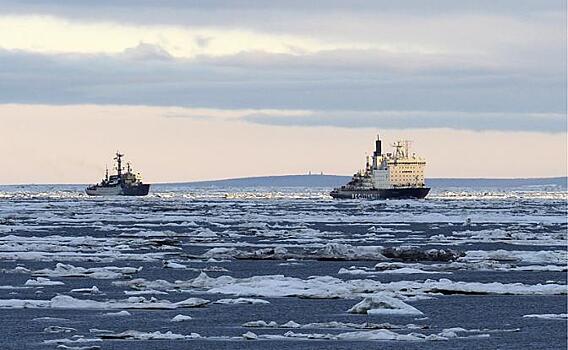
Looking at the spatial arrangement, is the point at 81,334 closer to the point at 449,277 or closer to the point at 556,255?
the point at 449,277

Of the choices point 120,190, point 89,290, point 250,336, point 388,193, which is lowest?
point 250,336

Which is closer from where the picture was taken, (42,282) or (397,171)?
(42,282)

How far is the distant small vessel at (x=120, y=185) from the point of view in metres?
134

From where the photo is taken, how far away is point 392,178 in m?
120

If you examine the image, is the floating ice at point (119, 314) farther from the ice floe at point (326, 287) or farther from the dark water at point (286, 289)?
the ice floe at point (326, 287)

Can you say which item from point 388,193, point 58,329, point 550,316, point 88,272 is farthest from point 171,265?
→ point 388,193

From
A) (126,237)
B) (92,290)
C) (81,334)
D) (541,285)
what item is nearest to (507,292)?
(541,285)

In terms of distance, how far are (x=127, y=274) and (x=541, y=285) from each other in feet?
23.2

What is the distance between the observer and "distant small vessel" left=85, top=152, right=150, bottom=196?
134 metres

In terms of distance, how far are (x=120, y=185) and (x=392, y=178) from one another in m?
28.2

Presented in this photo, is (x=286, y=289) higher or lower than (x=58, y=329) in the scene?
higher

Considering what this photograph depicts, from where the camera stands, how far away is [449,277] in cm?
2427

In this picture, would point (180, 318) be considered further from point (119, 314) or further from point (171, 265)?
point (171, 265)

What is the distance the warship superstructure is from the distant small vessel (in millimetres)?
22072
